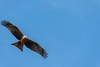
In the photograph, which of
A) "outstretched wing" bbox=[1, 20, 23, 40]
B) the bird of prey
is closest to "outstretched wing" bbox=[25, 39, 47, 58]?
the bird of prey

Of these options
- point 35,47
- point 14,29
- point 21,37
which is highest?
point 35,47

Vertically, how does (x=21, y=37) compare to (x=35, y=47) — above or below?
below

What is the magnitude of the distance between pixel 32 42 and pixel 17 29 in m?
1.78

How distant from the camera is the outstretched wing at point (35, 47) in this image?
83.9ft

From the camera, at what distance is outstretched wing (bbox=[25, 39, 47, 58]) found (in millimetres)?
25562

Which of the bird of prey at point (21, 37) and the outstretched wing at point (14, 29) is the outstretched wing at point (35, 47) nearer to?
the bird of prey at point (21, 37)

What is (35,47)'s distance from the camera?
26047 mm

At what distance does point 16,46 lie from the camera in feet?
79.0

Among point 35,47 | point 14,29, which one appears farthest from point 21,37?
point 35,47

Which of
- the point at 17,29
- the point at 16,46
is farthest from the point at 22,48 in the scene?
the point at 17,29

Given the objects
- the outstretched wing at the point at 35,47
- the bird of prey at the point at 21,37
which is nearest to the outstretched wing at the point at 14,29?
the bird of prey at the point at 21,37

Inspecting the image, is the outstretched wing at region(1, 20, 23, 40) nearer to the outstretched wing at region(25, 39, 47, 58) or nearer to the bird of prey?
the bird of prey

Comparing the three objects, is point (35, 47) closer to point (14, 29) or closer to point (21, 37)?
point (21, 37)

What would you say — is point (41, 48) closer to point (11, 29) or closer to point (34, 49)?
point (34, 49)
